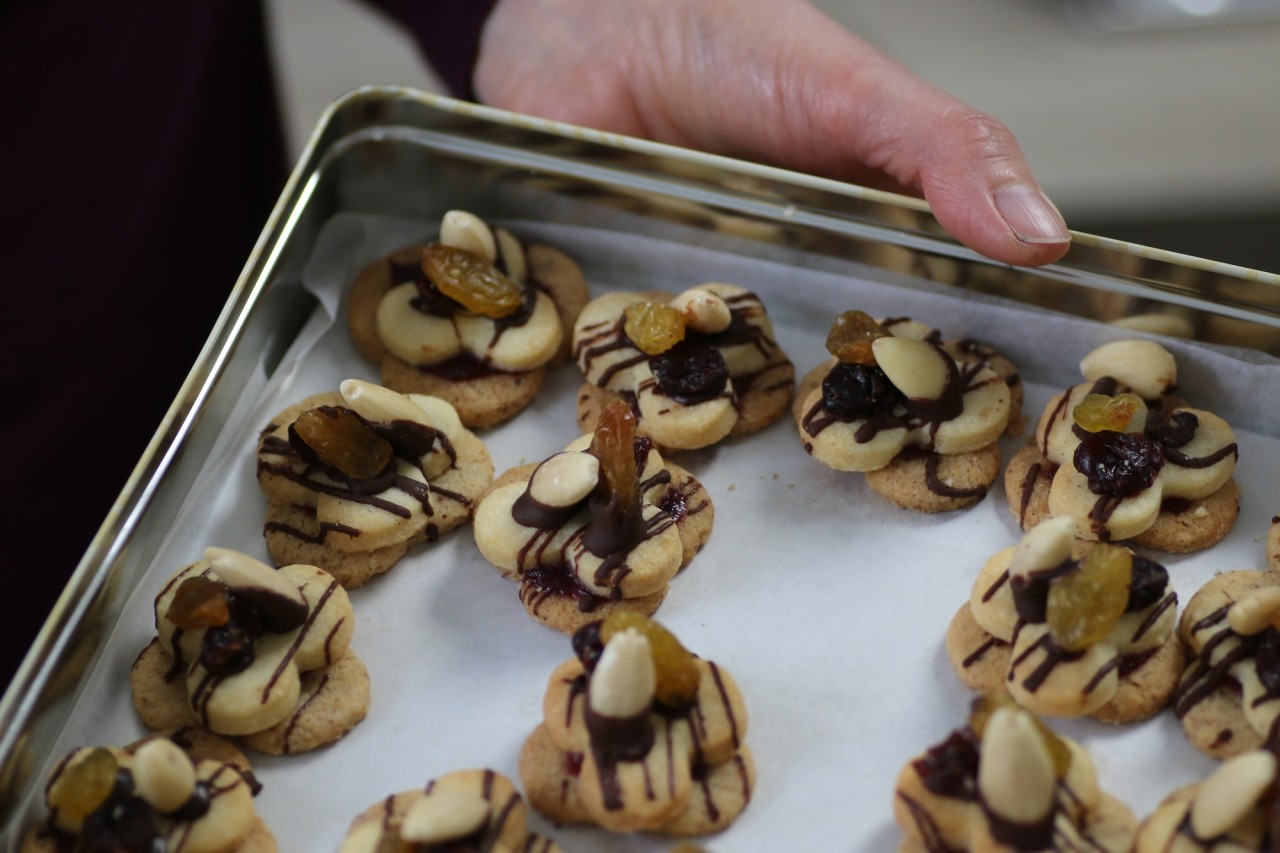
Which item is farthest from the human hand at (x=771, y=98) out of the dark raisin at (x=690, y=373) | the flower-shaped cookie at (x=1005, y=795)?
the flower-shaped cookie at (x=1005, y=795)

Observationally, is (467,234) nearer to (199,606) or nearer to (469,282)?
(469,282)

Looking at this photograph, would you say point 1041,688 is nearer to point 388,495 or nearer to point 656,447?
point 656,447

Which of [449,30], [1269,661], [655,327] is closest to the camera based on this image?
[1269,661]

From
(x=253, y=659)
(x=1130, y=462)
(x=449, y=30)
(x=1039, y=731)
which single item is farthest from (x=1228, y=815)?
(x=449, y=30)

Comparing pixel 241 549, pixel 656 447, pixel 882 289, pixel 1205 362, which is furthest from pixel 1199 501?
pixel 241 549

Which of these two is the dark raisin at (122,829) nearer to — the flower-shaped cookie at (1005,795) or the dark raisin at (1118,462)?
the flower-shaped cookie at (1005,795)

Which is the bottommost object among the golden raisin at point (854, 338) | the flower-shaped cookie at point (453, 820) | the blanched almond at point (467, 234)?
the flower-shaped cookie at point (453, 820)
